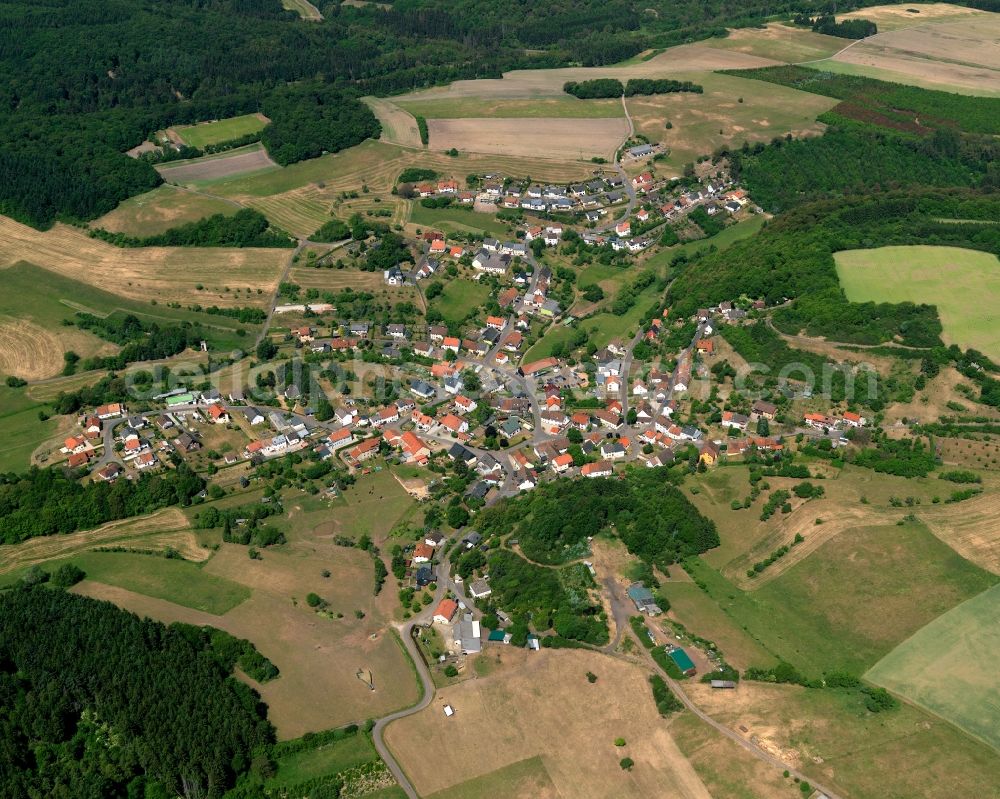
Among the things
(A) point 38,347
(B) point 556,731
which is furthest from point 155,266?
(B) point 556,731

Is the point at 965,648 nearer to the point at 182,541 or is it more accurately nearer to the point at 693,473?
the point at 693,473

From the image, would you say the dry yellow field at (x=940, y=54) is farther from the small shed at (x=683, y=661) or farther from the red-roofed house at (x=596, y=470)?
the small shed at (x=683, y=661)

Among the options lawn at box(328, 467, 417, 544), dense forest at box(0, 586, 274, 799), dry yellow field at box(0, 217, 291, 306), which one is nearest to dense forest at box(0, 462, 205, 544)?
dense forest at box(0, 586, 274, 799)

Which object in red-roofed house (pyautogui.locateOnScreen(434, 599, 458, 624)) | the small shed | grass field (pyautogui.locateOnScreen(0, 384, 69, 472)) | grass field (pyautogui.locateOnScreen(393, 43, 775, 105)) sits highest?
grass field (pyautogui.locateOnScreen(393, 43, 775, 105))

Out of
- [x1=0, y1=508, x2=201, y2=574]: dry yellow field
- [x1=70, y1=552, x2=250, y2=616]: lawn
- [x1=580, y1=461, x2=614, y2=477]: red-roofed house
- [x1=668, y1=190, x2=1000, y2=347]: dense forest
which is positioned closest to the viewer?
[x1=70, y1=552, x2=250, y2=616]: lawn

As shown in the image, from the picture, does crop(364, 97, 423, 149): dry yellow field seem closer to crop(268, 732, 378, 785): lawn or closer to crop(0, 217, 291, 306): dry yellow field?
crop(0, 217, 291, 306): dry yellow field

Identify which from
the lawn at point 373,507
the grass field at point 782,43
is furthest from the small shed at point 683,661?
the grass field at point 782,43

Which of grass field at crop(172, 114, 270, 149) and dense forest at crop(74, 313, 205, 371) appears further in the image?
grass field at crop(172, 114, 270, 149)
